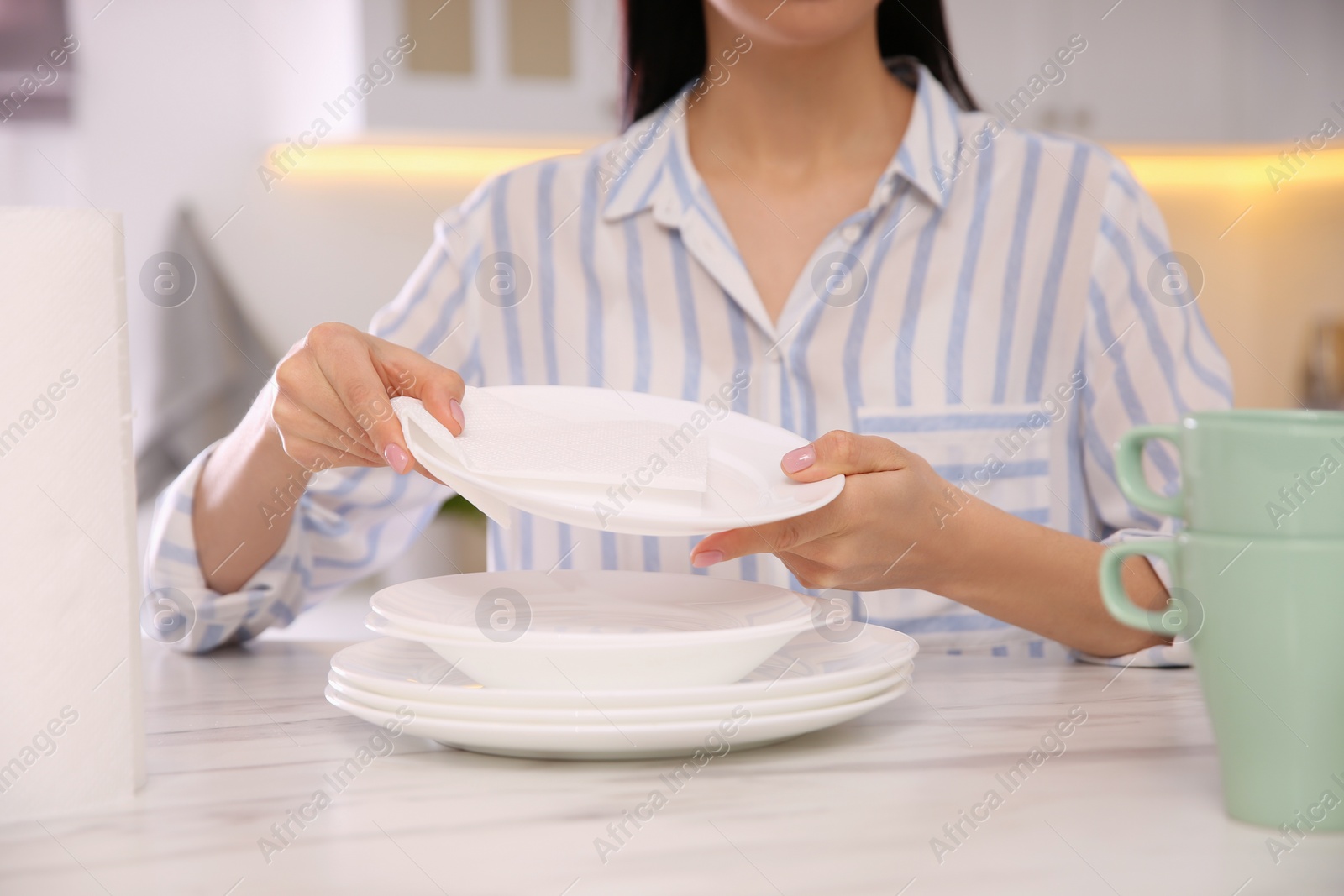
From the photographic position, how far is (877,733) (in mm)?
606

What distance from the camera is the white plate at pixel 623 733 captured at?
0.53 meters

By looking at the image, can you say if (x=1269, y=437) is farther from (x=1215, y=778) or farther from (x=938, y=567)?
(x=938, y=567)

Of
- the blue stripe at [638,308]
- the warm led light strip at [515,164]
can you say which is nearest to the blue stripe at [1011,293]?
the blue stripe at [638,308]

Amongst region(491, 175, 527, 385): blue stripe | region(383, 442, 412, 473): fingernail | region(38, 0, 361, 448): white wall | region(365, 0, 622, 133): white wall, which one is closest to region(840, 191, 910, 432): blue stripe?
region(491, 175, 527, 385): blue stripe

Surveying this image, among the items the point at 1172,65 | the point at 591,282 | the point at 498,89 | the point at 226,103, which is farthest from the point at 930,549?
the point at 1172,65

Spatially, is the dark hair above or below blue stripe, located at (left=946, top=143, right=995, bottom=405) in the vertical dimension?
above

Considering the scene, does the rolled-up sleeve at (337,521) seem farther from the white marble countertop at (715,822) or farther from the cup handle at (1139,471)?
the cup handle at (1139,471)

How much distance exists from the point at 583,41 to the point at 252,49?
73 centimetres

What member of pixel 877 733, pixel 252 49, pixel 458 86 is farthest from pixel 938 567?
pixel 252 49

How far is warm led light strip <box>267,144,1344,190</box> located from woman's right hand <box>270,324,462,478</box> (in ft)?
5.98

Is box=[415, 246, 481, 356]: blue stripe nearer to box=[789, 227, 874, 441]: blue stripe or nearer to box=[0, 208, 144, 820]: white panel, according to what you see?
box=[789, 227, 874, 441]: blue stripe

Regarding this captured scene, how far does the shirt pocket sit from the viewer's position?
1141 millimetres

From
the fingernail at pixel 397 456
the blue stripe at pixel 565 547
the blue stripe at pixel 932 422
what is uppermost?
the fingernail at pixel 397 456

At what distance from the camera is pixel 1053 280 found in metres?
1.16
